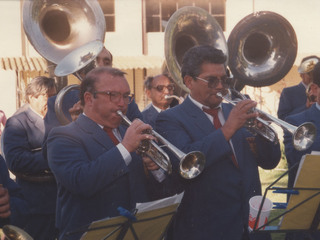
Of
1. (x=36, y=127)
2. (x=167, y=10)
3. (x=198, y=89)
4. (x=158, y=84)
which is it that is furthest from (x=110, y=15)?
(x=198, y=89)

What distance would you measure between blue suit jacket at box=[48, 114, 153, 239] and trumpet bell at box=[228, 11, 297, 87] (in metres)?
3.28

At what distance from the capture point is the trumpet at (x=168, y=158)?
2730 millimetres

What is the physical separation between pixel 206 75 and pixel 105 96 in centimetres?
74

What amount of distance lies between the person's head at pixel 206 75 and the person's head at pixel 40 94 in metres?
1.90

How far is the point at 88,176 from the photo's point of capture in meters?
2.48

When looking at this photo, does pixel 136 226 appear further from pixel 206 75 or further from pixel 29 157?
pixel 29 157

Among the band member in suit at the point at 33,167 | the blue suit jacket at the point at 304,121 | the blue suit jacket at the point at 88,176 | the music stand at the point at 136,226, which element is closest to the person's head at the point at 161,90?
the band member in suit at the point at 33,167

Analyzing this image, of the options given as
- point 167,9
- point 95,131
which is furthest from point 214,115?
point 167,9

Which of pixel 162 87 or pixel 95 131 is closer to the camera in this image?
pixel 95 131

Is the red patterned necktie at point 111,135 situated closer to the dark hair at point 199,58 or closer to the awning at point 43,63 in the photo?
the dark hair at point 199,58

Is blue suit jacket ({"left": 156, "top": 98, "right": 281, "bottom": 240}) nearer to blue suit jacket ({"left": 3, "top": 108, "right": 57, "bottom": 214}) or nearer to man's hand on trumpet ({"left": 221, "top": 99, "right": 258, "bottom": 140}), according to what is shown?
man's hand on trumpet ({"left": 221, "top": 99, "right": 258, "bottom": 140})

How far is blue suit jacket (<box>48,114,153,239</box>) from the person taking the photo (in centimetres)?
251

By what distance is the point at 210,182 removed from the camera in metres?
2.98

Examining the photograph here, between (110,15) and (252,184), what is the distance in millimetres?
15004
